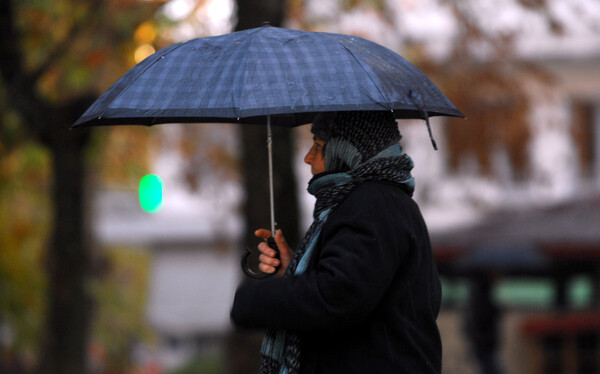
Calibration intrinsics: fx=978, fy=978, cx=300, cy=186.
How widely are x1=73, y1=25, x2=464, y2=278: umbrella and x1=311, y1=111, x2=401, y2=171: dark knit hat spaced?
0.29 ft

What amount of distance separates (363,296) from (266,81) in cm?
78

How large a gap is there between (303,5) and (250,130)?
527 cm

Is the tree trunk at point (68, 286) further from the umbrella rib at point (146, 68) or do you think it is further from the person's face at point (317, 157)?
the person's face at point (317, 157)

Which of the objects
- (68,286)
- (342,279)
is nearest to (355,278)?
(342,279)

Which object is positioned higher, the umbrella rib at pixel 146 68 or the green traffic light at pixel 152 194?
the umbrella rib at pixel 146 68

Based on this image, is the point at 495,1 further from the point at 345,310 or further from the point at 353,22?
the point at 345,310

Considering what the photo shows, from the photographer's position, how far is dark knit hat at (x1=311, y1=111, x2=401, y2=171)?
3.12 metres

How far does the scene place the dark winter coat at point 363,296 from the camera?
9.34ft

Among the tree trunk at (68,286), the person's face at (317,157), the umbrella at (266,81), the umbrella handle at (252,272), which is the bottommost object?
the tree trunk at (68,286)

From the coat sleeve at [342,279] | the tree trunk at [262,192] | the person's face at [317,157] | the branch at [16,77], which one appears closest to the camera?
the coat sleeve at [342,279]

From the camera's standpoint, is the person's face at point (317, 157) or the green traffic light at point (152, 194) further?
the green traffic light at point (152, 194)

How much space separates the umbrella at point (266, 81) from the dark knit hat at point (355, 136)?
0.09 meters

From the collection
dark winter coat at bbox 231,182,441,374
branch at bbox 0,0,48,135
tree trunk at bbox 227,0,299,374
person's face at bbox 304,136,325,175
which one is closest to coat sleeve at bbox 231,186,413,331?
dark winter coat at bbox 231,182,441,374

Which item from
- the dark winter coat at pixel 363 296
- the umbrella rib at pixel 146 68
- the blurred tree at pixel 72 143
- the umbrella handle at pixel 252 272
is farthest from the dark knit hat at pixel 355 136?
the blurred tree at pixel 72 143
